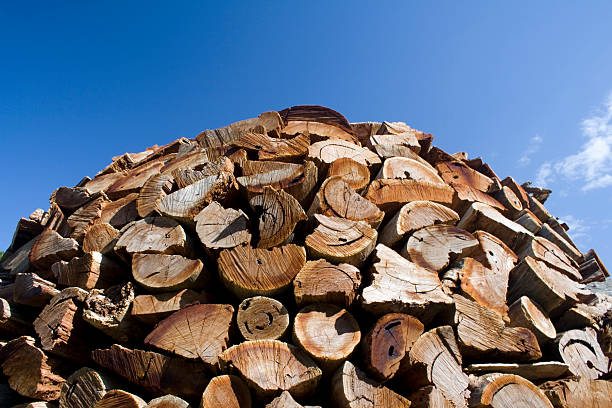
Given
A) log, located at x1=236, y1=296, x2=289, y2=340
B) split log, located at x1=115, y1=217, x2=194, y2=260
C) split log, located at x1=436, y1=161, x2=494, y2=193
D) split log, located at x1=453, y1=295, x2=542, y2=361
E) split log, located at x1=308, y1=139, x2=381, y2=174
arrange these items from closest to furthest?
log, located at x1=236, y1=296, x2=289, y2=340
split log, located at x1=453, y1=295, x2=542, y2=361
split log, located at x1=115, y1=217, x2=194, y2=260
split log, located at x1=308, y1=139, x2=381, y2=174
split log, located at x1=436, y1=161, x2=494, y2=193

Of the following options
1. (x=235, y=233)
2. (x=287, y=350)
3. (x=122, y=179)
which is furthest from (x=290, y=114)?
(x=287, y=350)

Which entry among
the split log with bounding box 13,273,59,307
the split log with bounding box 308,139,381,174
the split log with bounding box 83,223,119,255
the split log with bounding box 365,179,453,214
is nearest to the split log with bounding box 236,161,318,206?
the split log with bounding box 308,139,381,174

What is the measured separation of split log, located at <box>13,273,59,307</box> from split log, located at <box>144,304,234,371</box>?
1.06 m

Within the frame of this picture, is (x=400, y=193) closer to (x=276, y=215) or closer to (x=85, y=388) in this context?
(x=276, y=215)

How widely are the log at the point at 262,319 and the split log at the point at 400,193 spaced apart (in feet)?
3.99

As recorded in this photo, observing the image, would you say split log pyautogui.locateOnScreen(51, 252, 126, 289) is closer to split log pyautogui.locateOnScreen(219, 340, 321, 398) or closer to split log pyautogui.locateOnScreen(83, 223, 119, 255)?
split log pyautogui.locateOnScreen(83, 223, 119, 255)

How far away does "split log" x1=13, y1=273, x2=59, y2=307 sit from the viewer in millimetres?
2854

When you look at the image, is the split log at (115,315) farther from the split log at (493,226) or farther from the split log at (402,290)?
the split log at (493,226)

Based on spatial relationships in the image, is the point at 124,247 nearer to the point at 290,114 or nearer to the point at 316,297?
the point at 316,297

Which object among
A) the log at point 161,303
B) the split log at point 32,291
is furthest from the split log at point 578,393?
the split log at point 32,291

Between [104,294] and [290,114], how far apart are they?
2.57 metres

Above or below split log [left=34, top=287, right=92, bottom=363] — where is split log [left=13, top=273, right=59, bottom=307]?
above

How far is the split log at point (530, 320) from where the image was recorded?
8.71 feet

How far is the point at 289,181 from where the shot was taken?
9.87 feet
